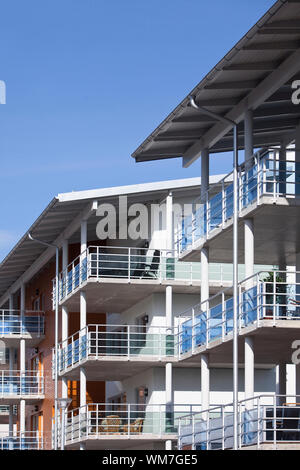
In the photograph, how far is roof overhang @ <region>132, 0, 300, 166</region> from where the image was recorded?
68.6 feet

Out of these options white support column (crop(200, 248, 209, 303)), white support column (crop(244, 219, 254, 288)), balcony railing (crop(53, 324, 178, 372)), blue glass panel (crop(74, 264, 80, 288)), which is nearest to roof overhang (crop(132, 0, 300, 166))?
white support column (crop(244, 219, 254, 288))

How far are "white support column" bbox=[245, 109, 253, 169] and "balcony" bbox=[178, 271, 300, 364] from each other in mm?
2564

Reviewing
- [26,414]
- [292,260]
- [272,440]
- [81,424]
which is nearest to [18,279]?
[26,414]

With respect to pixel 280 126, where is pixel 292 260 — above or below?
below

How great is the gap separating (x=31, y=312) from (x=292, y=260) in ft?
66.4

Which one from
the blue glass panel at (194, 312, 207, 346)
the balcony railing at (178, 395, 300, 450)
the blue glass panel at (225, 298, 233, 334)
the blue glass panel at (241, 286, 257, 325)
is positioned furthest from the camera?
the blue glass panel at (194, 312, 207, 346)

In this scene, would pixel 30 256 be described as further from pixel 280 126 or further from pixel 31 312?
pixel 280 126

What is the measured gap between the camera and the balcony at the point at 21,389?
4525 cm

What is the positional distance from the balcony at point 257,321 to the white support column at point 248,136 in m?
2.56

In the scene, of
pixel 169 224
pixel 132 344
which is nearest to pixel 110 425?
pixel 132 344

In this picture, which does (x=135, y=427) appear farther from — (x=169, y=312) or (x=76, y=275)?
(x=76, y=275)

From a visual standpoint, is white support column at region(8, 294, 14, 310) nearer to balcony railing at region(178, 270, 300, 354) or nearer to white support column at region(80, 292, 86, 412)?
white support column at region(80, 292, 86, 412)

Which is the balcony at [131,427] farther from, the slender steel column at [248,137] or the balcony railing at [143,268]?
the slender steel column at [248,137]

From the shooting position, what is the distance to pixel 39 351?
156 ft
